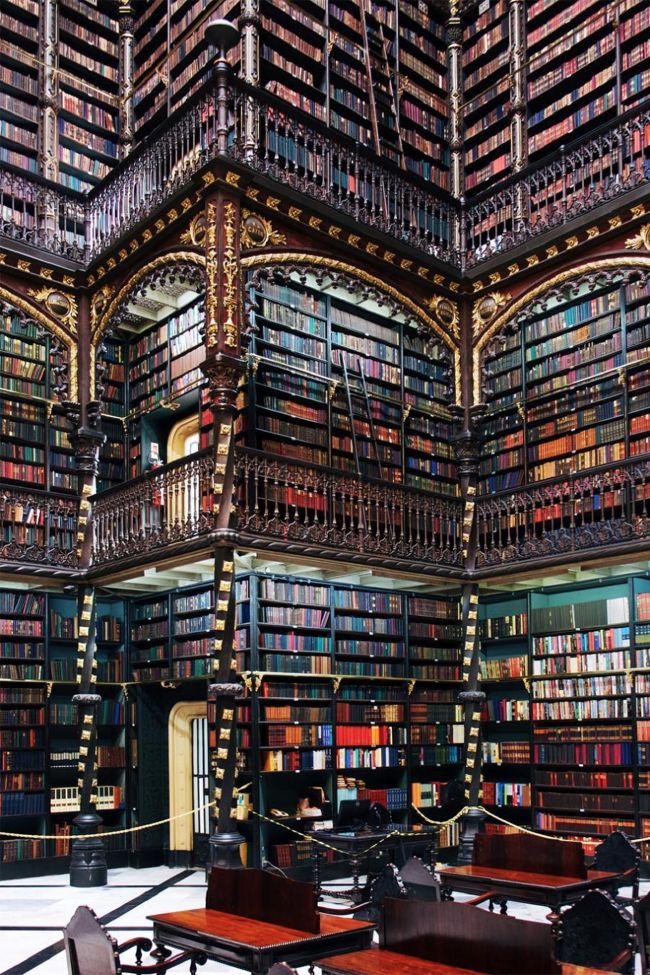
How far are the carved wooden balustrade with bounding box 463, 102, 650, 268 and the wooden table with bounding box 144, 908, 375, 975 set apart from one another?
6233 millimetres

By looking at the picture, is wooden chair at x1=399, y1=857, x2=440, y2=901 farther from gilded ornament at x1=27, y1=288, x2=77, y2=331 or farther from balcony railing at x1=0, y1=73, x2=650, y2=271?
gilded ornament at x1=27, y1=288, x2=77, y2=331

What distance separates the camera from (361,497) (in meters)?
8.59

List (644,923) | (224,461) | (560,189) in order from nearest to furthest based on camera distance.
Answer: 1. (644,923)
2. (224,461)
3. (560,189)

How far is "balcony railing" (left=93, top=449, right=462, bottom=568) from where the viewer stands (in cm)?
777

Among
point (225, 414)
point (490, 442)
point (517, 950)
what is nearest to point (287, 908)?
point (517, 950)

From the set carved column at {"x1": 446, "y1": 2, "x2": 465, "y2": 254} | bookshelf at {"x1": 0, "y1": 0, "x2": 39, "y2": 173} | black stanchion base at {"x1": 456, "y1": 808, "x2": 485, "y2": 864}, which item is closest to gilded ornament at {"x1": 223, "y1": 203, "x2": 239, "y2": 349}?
bookshelf at {"x1": 0, "y1": 0, "x2": 39, "y2": 173}

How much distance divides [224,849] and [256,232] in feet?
15.0

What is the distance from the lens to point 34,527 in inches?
363

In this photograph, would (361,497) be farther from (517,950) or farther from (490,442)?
(517,950)

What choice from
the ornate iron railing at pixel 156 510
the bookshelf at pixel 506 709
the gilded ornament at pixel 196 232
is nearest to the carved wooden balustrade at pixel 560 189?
the gilded ornament at pixel 196 232

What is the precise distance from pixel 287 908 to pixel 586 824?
5499 millimetres

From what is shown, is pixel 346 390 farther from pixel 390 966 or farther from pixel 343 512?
pixel 390 966

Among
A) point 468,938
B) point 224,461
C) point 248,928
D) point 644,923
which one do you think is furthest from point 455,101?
point 468,938

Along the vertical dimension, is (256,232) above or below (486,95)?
below
